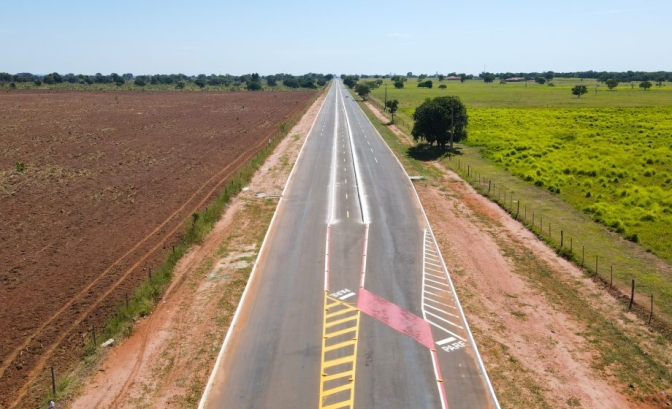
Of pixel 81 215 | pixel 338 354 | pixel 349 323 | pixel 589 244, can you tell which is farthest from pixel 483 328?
pixel 81 215

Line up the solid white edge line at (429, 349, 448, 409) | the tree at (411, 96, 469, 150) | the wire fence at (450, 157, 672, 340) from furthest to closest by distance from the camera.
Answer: the tree at (411, 96, 469, 150), the wire fence at (450, 157, 672, 340), the solid white edge line at (429, 349, 448, 409)

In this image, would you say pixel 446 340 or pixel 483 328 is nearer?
pixel 446 340

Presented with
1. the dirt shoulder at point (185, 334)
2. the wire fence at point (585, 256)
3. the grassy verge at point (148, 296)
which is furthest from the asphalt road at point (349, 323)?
the wire fence at point (585, 256)

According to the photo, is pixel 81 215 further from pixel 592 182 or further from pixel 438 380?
pixel 592 182

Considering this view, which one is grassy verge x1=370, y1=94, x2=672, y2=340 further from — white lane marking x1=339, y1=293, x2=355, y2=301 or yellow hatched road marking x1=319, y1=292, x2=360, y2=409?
yellow hatched road marking x1=319, y1=292, x2=360, y2=409

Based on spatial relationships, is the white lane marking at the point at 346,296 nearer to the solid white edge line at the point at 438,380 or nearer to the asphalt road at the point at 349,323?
the asphalt road at the point at 349,323

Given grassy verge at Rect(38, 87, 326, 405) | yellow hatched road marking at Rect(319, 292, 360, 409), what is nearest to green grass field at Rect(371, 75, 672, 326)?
yellow hatched road marking at Rect(319, 292, 360, 409)

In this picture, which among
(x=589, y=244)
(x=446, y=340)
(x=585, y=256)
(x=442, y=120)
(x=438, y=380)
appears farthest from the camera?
(x=442, y=120)
